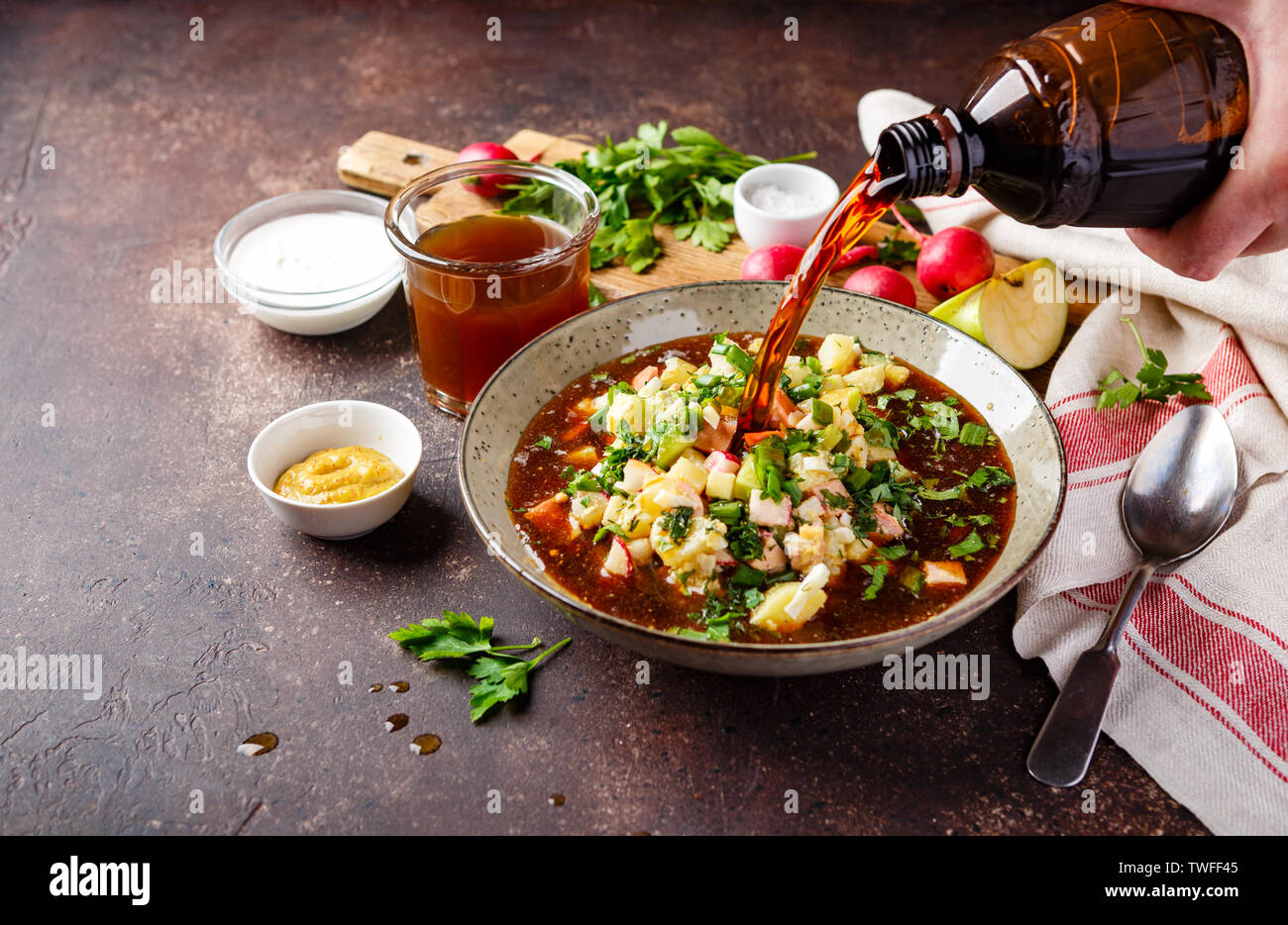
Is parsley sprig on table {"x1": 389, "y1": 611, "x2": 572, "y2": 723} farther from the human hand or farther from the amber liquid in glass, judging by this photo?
the human hand

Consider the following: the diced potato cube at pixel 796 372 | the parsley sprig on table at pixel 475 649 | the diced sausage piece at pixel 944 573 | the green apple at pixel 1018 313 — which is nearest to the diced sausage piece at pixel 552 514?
the parsley sprig on table at pixel 475 649

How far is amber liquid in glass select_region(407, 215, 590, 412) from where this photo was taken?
3.05m

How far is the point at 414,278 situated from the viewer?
10.2 ft

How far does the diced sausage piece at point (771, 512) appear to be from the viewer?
94.5 inches

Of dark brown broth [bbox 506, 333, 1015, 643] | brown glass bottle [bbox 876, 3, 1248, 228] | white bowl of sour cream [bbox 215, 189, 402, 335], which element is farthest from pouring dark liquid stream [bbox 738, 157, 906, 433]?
white bowl of sour cream [bbox 215, 189, 402, 335]

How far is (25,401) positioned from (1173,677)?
3.49 metres

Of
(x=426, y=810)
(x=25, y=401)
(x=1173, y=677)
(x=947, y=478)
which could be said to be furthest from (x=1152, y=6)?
(x=25, y=401)

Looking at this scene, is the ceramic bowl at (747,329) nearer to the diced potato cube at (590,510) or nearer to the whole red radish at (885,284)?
the diced potato cube at (590,510)

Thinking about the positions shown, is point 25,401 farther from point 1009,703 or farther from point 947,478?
point 1009,703

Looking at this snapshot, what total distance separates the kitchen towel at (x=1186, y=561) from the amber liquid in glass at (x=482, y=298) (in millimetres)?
1590

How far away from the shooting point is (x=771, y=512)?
2400mm

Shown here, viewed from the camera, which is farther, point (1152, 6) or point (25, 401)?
point (25, 401)

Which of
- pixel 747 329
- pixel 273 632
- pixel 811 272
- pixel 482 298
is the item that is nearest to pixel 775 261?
pixel 747 329

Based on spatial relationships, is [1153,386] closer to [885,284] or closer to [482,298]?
[885,284]
